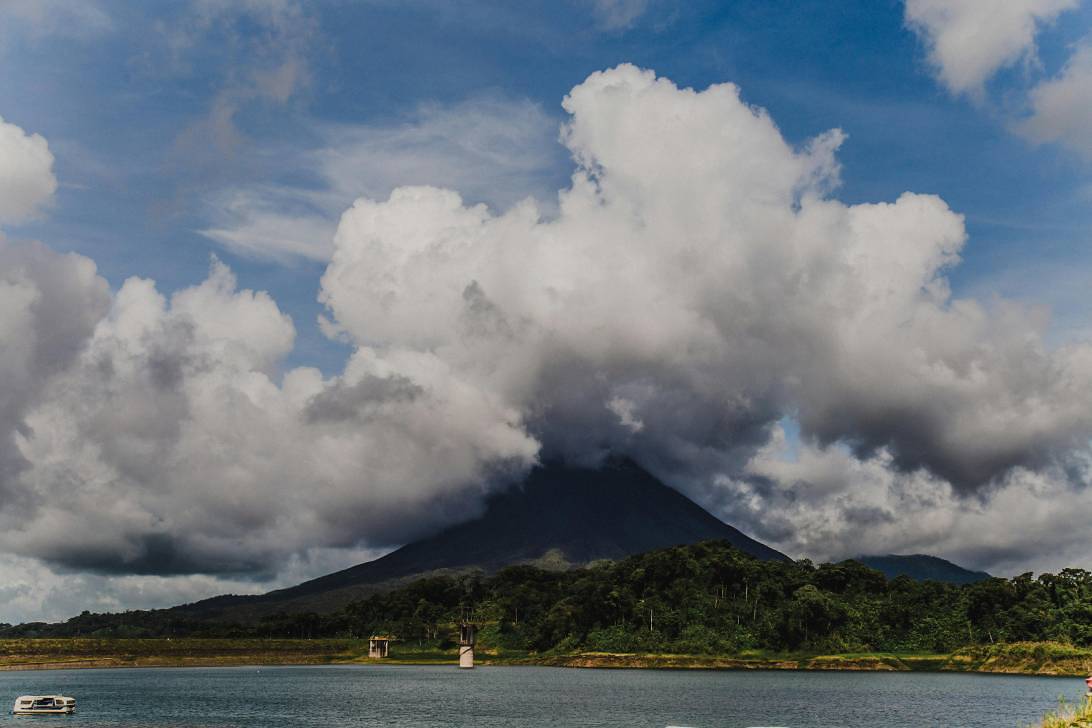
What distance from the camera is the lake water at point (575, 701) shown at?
97.1 m

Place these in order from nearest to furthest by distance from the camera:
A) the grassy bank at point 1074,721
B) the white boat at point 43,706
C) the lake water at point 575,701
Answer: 1. the grassy bank at point 1074,721
2. the lake water at point 575,701
3. the white boat at point 43,706

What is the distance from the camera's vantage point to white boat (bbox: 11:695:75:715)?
105 metres

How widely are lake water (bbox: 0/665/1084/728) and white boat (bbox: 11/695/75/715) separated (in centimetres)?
202

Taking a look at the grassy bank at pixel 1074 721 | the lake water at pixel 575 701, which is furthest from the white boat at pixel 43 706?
the grassy bank at pixel 1074 721

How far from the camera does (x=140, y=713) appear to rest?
106 m

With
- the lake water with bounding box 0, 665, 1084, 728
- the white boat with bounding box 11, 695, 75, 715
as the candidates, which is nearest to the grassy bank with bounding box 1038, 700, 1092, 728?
the lake water with bounding box 0, 665, 1084, 728

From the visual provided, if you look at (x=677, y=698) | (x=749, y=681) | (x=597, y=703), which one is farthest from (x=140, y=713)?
(x=749, y=681)

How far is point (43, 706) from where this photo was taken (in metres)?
106

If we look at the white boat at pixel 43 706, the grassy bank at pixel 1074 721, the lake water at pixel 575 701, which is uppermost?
the grassy bank at pixel 1074 721

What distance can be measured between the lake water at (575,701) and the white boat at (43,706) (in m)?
2.02

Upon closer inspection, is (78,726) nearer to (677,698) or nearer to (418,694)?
(418,694)

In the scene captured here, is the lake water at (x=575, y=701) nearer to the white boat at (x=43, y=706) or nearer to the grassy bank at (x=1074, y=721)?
the white boat at (x=43, y=706)

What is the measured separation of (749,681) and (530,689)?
134ft

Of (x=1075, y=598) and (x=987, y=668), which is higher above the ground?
(x=1075, y=598)
